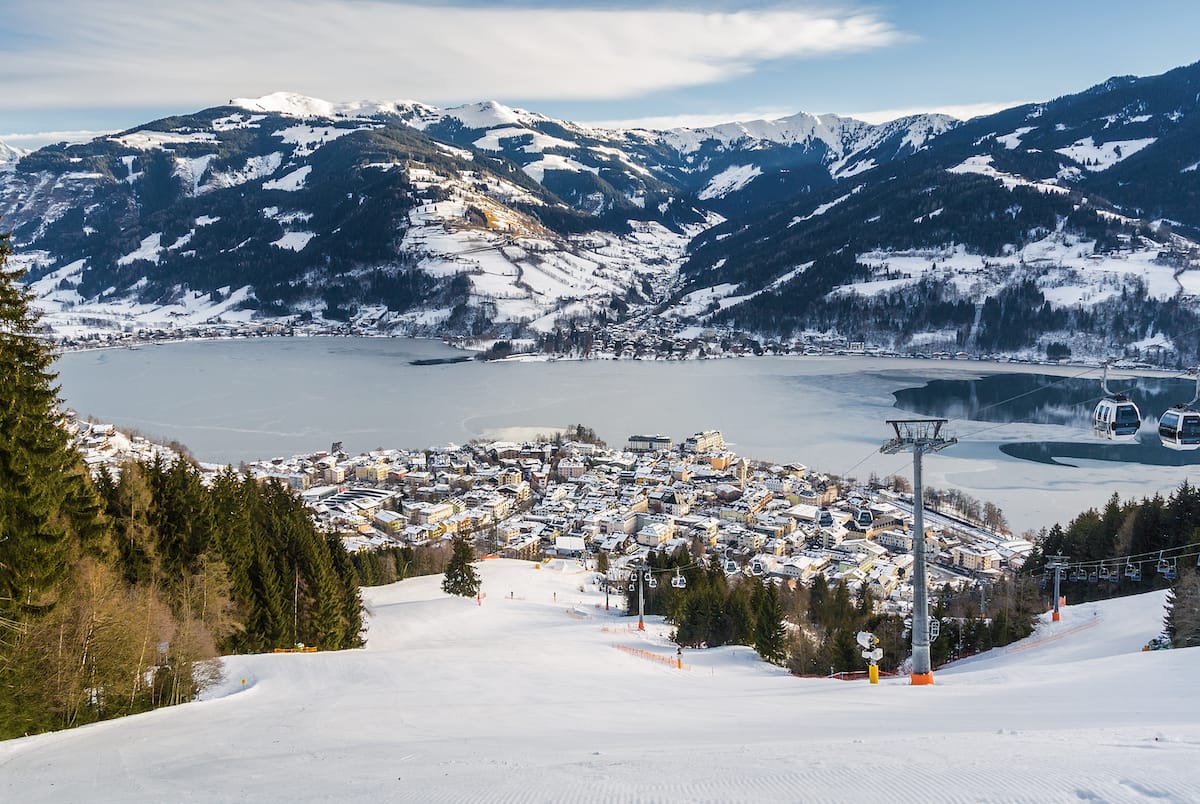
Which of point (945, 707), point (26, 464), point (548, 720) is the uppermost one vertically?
point (26, 464)

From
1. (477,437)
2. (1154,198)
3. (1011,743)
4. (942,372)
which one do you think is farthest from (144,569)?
(1154,198)

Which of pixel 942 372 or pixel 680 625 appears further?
pixel 942 372

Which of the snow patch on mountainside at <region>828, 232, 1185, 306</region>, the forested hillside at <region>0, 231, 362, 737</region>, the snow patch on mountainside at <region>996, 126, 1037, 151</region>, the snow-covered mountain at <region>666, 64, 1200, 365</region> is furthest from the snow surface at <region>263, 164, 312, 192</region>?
the forested hillside at <region>0, 231, 362, 737</region>

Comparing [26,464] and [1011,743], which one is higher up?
[26,464]

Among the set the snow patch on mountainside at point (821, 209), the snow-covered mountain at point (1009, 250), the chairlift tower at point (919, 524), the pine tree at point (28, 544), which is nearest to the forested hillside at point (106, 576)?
the pine tree at point (28, 544)

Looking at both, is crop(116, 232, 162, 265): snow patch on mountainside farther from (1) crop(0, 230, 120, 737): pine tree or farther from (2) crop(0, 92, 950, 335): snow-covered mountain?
(1) crop(0, 230, 120, 737): pine tree

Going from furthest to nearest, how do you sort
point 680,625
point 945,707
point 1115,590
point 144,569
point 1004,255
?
point 1004,255 < point 1115,590 < point 680,625 < point 144,569 < point 945,707

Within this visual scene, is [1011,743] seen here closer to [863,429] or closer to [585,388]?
[863,429]
